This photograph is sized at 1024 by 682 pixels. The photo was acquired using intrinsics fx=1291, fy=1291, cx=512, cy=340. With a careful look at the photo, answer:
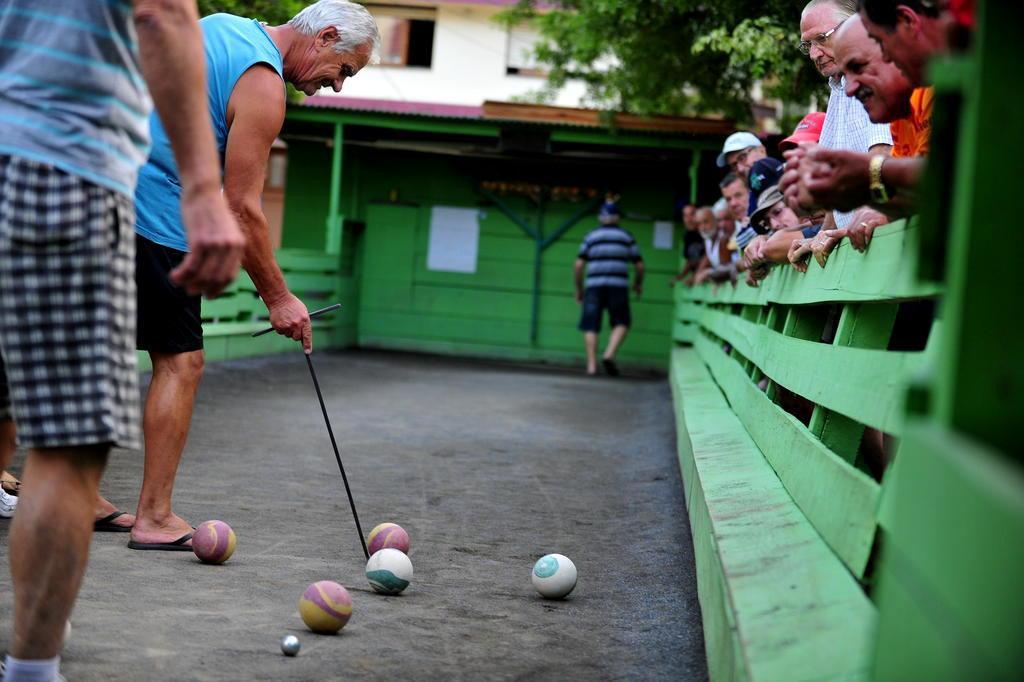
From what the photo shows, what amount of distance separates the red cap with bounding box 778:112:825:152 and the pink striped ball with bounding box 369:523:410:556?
2.54m

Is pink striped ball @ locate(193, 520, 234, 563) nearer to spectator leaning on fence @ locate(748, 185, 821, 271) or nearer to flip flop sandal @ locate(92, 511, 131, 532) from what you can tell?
flip flop sandal @ locate(92, 511, 131, 532)

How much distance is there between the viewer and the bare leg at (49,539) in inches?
99.8

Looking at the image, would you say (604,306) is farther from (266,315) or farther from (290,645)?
(290,645)

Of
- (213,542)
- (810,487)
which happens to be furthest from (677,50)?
(810,487)

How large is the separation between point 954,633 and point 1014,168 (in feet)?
1.61

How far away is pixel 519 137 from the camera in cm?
1945

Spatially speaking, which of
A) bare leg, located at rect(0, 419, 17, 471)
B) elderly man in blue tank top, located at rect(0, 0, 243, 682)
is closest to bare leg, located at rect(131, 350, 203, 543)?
bare leg, located at rect(0, 419, 17, 471)

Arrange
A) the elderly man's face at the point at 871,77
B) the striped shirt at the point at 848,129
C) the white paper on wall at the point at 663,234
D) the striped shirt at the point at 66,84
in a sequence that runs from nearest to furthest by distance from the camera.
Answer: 1. the striped shirt at the point at 66,84
2. the elderly man's face at the point at 871,77
3. the striped shirt at the point at 848,129
4. the white paper on wall at the point at 663,234

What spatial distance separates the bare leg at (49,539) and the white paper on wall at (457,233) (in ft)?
62.4

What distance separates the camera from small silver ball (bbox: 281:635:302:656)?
3348 millimetres

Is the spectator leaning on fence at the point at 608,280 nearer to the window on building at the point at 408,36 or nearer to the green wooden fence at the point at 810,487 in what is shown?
the window on building at the point at 408,36

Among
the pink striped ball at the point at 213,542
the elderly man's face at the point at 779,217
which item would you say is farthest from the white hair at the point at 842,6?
the pink striped ball at the point at 213,542

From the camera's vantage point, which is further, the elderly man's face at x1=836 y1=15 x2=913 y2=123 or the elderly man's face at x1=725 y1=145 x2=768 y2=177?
the elderly man's face at x1=725 y1=145 x2=768 y2=177

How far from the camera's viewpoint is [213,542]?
4.37m
